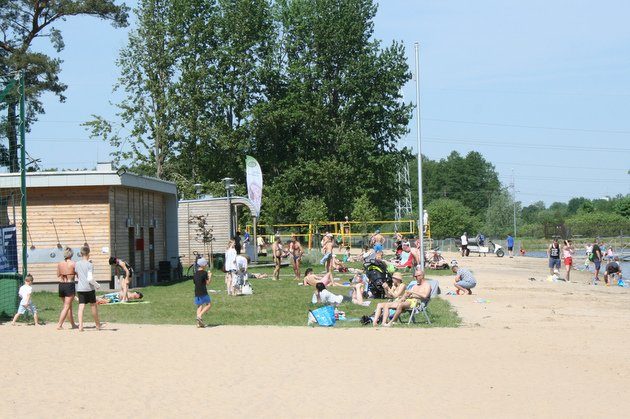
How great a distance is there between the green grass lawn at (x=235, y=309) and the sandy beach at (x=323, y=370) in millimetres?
1043

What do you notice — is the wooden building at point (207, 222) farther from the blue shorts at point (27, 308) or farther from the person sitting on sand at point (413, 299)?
the person sitting on sand at point (413, 299)

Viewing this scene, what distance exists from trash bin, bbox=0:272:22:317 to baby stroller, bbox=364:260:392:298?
9147 mm

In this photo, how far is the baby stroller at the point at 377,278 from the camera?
22.8 meters

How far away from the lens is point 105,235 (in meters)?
27.6

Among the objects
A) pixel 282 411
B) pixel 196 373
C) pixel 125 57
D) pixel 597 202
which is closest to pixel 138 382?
pixel 196 373

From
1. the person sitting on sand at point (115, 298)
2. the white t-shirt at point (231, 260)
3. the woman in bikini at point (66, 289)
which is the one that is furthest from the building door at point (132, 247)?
the woman in bikini at point (66, 289)

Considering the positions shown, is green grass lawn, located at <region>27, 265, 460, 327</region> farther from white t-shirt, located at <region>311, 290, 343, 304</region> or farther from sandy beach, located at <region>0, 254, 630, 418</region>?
sandy beach, located at <region>0, 254, 630, 418</region>

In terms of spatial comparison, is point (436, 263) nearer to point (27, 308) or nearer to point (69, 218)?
point (69, 218)

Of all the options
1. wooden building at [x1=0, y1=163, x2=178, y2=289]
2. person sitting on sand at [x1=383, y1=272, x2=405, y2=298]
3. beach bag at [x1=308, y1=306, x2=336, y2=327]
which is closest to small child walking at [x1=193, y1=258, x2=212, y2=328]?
beach bag at [x1=308, y1=306, x2=336, y2=327]

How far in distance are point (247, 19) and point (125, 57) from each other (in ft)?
30.6

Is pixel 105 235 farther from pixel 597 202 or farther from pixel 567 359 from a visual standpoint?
pixel 597 202

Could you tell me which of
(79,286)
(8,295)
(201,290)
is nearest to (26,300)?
(8,295)

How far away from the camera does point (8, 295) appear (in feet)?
62.2

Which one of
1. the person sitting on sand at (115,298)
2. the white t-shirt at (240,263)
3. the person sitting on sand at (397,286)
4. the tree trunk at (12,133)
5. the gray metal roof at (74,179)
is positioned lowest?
the person sitting on sand at (115,298)
